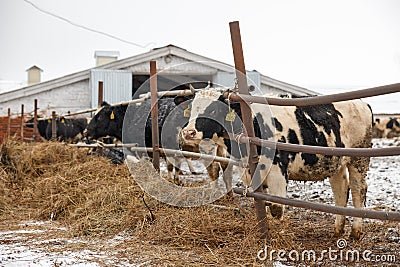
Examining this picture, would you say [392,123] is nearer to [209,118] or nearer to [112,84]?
[112,84]

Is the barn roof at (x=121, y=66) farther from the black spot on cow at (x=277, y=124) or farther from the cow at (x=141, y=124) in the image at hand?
the black spot on cow at (x=277, y=124)

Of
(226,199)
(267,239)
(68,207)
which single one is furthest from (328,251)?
(68,207)

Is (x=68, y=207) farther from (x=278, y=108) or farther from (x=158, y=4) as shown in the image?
(x=158, y=4)

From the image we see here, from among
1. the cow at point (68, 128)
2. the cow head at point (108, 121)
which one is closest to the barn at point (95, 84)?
the cow at point (68, 128)

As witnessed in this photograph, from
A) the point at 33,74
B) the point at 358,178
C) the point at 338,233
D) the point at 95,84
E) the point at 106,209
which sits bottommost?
the point at 338,233

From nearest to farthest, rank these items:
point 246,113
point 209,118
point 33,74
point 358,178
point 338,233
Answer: point 246,113 → point 338,233 → point 209,118 → point 358,178 → point 33,74

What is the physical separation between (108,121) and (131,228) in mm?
6245

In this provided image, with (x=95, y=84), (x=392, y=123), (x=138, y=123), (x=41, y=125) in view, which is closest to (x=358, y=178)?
(x=138, y=123)

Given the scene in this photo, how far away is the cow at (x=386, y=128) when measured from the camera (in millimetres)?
24578

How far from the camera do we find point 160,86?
21875 millimetres

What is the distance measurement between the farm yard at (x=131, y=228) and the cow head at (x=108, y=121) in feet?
11.0

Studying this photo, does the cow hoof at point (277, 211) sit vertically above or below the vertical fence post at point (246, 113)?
below

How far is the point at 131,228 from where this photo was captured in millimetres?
4738

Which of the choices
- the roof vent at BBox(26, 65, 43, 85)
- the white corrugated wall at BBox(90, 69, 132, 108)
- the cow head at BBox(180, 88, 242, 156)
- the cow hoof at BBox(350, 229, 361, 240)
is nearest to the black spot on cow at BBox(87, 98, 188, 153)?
the cow head at BBox(180, 88, 242, 156)
